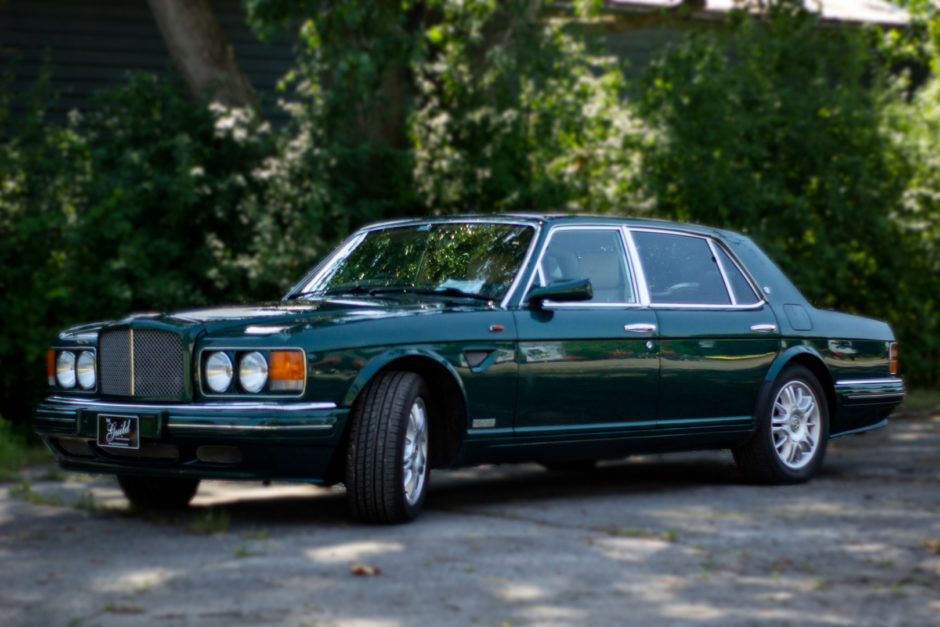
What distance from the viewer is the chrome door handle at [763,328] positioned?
825cm

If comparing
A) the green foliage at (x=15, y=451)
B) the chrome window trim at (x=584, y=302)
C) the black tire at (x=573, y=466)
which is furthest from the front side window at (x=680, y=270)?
the green foliage at (x=15, y=451)

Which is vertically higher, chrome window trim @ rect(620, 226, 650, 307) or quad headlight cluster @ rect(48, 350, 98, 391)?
chrome window trim @ rect(620, 226, 650, 307)

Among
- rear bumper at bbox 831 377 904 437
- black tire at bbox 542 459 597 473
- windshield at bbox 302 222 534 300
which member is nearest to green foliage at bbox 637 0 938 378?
rear bumper at bbox 831 377 904 437

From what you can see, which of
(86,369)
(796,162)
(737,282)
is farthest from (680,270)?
(796,162)

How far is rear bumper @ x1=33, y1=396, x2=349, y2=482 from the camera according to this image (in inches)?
239

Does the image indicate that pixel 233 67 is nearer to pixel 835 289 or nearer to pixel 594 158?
pixel 594 158

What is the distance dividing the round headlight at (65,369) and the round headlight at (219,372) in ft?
3.24

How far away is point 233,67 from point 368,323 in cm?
860

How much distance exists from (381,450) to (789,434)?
3.18 m

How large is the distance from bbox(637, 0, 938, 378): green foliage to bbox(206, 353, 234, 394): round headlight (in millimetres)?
8827

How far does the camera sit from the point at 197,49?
14109 millimetres

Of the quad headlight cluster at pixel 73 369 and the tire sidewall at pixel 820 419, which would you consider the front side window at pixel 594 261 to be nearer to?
the tire sidewall at pixel 820 419

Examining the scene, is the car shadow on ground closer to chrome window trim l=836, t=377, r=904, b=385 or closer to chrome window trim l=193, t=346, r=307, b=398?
chrome window trim l=193, t=346, r=307, b=398

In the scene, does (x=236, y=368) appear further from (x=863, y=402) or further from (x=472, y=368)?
(x=863, y=402)
